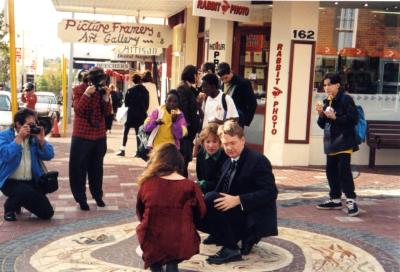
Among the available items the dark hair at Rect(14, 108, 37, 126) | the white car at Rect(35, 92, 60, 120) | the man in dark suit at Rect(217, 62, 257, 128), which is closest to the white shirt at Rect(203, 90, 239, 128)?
the man in dark suit at Rect(217, 62, 257, 128)

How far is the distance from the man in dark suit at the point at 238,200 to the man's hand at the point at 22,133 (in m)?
2.41

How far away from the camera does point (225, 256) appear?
5254 mm

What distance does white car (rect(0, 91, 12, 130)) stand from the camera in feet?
49.3

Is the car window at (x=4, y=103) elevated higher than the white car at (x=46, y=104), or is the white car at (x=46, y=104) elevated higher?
the car window at (x=4, y=103)

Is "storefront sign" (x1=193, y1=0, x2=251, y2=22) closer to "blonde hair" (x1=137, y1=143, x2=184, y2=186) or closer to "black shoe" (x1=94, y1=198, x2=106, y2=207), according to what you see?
"black shoe" (x1=94, y1=198, x2=106, y2=207)

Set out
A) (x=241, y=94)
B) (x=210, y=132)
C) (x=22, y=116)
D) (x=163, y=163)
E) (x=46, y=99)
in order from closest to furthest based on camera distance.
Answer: (x=163, y=163)
(x=210, y=132)
(x=22, y=116)
(x=241, y=94)
(x=46, y=99)

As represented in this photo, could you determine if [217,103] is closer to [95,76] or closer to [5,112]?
[95,76]

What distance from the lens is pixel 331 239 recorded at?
6246 millimetres

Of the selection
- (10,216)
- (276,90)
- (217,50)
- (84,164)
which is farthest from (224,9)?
(10,216)

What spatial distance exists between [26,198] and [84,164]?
88 cm

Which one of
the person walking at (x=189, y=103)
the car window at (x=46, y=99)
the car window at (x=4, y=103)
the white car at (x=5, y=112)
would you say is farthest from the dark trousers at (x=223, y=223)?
the car window at (x=46, y=99)

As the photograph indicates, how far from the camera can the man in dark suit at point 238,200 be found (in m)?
5.00

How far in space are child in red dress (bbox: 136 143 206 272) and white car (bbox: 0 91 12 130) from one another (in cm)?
1110

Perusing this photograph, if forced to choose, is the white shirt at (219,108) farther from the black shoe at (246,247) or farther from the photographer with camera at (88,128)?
the black shoe at (246,247)
